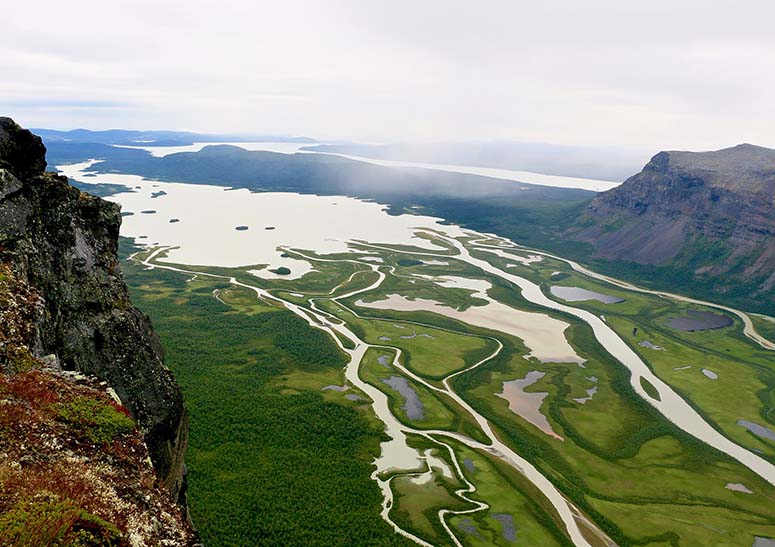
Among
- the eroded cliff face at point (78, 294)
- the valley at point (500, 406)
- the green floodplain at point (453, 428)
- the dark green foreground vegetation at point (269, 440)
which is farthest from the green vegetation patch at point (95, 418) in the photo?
the valley at point (500, 406)

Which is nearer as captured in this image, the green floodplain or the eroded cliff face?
the eroded cliff face

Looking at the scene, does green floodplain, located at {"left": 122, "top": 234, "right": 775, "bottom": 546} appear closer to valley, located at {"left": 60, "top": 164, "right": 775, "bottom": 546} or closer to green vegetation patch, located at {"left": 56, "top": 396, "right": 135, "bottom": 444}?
valley, located at {"left": 60, "top": 164, "right": 775, "bottom": 546}

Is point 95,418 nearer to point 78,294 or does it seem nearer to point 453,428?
point 78,294

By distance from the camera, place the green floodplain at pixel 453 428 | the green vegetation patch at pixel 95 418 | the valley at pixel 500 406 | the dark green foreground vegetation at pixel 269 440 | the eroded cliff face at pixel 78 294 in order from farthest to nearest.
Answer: the valley at pixel 500 406 → the green floodplain at pixel 453 428 → the dark green foreground vegetation at pixel 269 440 → the eroded cliff face at pixel 78 294 → the green vegetation patch at pixel 95 418

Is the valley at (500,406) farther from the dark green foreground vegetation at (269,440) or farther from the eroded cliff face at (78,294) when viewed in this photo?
the eroded cliff face at (78,294)

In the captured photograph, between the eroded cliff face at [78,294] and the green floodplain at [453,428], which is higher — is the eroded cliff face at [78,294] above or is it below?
above

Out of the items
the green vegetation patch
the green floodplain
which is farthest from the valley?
the green vegetation patch

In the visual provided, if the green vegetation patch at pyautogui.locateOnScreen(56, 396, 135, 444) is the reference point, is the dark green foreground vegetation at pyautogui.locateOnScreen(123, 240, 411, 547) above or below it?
below

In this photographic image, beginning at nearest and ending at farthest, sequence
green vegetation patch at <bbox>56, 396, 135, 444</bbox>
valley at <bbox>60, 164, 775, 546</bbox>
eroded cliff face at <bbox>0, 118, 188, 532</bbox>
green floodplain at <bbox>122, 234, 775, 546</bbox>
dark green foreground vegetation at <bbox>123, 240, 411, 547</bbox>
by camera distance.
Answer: green vegetation patch at <bbox>56, 396, 135, 444</bbox>, eroded cliff face at <bbox>0, 118, 188, 532</bbox>, dark green foreground vegetation at <bbox>123, 240, 411, 547</bbox>, green floodplain at <bbox>122, 234, 775, 546</bbox>, valley at <bbox>60, 164, 775, 546</bbox>
